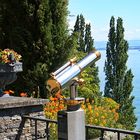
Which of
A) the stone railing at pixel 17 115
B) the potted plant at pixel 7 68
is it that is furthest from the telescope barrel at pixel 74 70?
Answer: the potted plant at pixel 7 68

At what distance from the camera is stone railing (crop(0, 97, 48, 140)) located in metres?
6.33

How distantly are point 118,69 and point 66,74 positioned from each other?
29524 millimetres

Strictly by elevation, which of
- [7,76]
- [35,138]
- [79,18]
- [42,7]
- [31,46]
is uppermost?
[79,18]

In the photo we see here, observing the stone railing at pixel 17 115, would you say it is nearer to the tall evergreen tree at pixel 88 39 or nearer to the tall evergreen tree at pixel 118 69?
the tall evergreen tree at pixel 88 39

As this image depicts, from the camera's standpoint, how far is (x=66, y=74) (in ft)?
15.2

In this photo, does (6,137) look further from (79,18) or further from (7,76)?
(79,18)

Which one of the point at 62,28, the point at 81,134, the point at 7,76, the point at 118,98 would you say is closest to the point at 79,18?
the point at 118,98

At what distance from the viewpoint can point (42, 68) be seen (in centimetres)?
1216

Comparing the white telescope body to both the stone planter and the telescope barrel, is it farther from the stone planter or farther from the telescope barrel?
the stone planter

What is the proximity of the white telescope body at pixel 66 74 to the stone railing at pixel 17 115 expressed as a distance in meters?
1.74

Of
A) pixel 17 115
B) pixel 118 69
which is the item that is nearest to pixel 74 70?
pixel 17 115

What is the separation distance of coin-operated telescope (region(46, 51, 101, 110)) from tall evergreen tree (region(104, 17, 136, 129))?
90.5 feet

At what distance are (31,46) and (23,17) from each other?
0.73 meters

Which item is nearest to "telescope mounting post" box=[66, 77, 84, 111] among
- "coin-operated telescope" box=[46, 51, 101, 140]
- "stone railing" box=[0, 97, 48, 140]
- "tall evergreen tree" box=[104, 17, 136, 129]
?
"coin-operated telescope" box=[46, 51, 101, 140]
